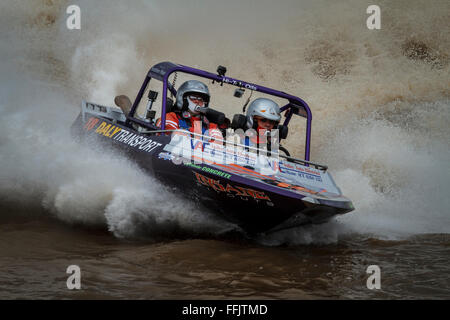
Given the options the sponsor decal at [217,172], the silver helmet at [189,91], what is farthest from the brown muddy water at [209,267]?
the silver helmet at [189,91]

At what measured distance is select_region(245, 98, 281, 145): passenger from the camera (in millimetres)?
6656

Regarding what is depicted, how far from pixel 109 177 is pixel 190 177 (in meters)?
1.28

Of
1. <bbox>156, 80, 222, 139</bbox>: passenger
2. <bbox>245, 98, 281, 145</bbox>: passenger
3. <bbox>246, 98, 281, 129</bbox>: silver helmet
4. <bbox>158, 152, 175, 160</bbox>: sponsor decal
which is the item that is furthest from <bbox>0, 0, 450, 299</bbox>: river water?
<bbox>246, 98, 281, 129</bbox>: silver helmet

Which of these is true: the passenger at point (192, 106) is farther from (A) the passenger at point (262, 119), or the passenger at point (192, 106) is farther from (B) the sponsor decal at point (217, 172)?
(B) the sponsor decal at point (217, 172)

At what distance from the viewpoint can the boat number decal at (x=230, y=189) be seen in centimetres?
493

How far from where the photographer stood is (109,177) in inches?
237

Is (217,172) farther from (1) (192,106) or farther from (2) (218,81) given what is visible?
(1) (192,106)

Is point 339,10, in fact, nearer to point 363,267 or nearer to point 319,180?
point 319,180

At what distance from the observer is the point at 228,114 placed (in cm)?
1343

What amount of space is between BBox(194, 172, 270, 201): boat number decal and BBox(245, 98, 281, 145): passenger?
5.05 ft

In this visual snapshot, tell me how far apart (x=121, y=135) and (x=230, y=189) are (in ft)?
6.92

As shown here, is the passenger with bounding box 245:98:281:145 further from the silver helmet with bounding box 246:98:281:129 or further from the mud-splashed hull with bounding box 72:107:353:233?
the mud-splashed hull with bounding box 72:107:353:233

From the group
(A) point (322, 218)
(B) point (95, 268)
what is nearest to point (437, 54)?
(A) point (322, 218)
